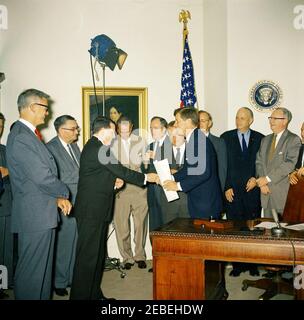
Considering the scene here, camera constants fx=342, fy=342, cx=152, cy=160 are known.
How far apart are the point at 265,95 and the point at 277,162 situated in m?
1.35

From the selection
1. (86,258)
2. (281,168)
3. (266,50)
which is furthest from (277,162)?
(86,258)

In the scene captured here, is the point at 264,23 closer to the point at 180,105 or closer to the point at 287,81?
the point at 287,81

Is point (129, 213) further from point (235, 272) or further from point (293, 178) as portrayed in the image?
point (293, 178)

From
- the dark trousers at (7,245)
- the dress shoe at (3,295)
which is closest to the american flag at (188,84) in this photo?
the dark trousers at (7,245)

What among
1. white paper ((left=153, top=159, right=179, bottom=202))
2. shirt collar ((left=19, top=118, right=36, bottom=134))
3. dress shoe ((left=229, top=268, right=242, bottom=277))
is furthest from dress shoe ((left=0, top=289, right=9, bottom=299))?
dress shoe ((left=229, top=268, right=242, bottom=277))

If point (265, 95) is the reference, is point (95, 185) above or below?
below

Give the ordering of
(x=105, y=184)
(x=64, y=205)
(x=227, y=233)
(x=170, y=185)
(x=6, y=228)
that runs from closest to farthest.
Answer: (x=227, y=233) < (x=64, y=205) < (x=105, y=184) < (x=170, y=185) < (x=6, y=228)

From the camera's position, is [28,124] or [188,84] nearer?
[28,124]

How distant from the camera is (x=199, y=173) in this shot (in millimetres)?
3484

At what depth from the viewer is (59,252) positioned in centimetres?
419

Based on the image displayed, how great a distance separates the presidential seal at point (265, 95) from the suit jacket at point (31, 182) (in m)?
3.46

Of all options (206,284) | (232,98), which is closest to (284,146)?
(232,98)
